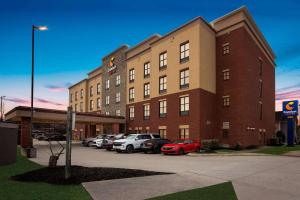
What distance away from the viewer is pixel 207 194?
805cm

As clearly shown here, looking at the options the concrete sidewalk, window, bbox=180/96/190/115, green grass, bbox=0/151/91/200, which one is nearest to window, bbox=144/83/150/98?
window, bbox=180/96/190/115

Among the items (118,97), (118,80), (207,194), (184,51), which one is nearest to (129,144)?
(184,51)

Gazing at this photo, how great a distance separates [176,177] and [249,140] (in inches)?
993

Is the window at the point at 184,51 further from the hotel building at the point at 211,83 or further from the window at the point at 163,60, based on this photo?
the window at the point at 163,60

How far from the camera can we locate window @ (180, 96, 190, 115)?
3362 cm

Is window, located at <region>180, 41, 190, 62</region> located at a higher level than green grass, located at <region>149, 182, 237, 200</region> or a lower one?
higher

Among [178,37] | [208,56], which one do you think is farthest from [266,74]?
[178,37]

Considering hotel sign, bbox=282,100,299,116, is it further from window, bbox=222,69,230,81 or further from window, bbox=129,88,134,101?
window, bbox=129,88,134,101

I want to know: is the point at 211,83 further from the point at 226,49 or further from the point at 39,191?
the point at 39,191

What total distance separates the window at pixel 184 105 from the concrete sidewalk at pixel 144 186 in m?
22.7

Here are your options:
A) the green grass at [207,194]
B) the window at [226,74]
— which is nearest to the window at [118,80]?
the window at [226,74]

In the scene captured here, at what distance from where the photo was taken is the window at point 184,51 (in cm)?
3441

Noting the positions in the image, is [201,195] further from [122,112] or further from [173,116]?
[122,112]

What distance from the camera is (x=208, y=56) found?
3444 cm
